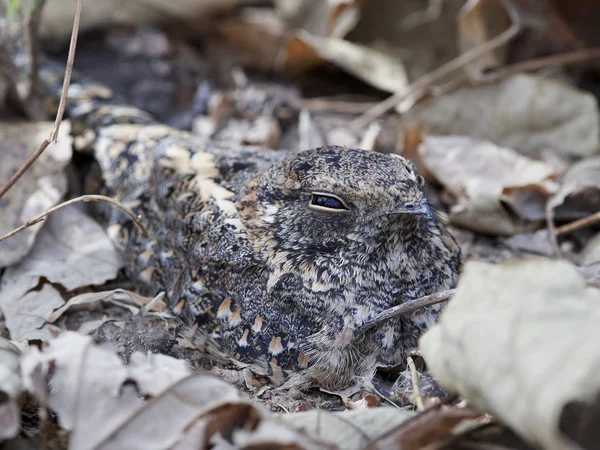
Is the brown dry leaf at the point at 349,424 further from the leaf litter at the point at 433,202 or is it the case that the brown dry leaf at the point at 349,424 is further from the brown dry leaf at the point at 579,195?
the brown dry leaf at the point at 579,195

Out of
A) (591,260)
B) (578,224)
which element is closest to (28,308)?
(591,260)

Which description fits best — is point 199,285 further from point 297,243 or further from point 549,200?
point 549,200

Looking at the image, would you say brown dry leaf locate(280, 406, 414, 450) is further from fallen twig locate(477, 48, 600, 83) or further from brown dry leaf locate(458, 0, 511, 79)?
brown dry leaf locate(458, 0, 511, 79)

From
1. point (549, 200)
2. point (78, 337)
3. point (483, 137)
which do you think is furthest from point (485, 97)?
point (78, 337)

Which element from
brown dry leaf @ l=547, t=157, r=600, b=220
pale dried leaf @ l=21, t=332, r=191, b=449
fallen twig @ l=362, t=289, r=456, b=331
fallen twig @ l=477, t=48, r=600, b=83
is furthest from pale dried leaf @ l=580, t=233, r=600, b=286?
pale dried leaf @ l=21, t=332, r=191, b=449

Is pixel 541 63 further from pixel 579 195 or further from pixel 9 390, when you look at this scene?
pixel 9 390

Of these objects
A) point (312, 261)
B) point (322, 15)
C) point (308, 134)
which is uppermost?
point (322, 15)
